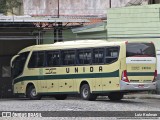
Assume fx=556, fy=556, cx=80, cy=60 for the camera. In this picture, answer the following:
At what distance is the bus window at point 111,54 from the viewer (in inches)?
1086

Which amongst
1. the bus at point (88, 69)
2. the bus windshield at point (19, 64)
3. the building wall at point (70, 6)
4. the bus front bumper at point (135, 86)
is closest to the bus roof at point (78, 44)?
the bus at point (88, 69)

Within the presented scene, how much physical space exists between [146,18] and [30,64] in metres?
8.16

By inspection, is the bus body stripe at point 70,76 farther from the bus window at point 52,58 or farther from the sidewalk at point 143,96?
the sidewalk at point 143,96

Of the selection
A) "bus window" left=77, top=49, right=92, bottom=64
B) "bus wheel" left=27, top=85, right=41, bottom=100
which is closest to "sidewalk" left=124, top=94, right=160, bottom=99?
"bus wheel" left=27, top=85, right=41, bottom=100

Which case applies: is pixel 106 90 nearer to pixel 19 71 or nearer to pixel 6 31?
pixel 19 71

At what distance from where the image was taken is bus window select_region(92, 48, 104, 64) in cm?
2835

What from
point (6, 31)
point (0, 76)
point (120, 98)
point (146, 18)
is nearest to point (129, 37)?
point (146, 18)

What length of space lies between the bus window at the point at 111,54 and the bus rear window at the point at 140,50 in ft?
1.89

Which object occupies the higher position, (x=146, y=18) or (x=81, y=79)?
(x=146, y=18)

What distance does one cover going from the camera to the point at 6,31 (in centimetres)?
4197

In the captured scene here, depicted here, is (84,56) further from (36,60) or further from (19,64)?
(19,64)

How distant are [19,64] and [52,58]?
3792 mm

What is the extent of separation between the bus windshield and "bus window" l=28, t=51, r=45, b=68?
810mm

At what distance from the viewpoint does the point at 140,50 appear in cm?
2786
